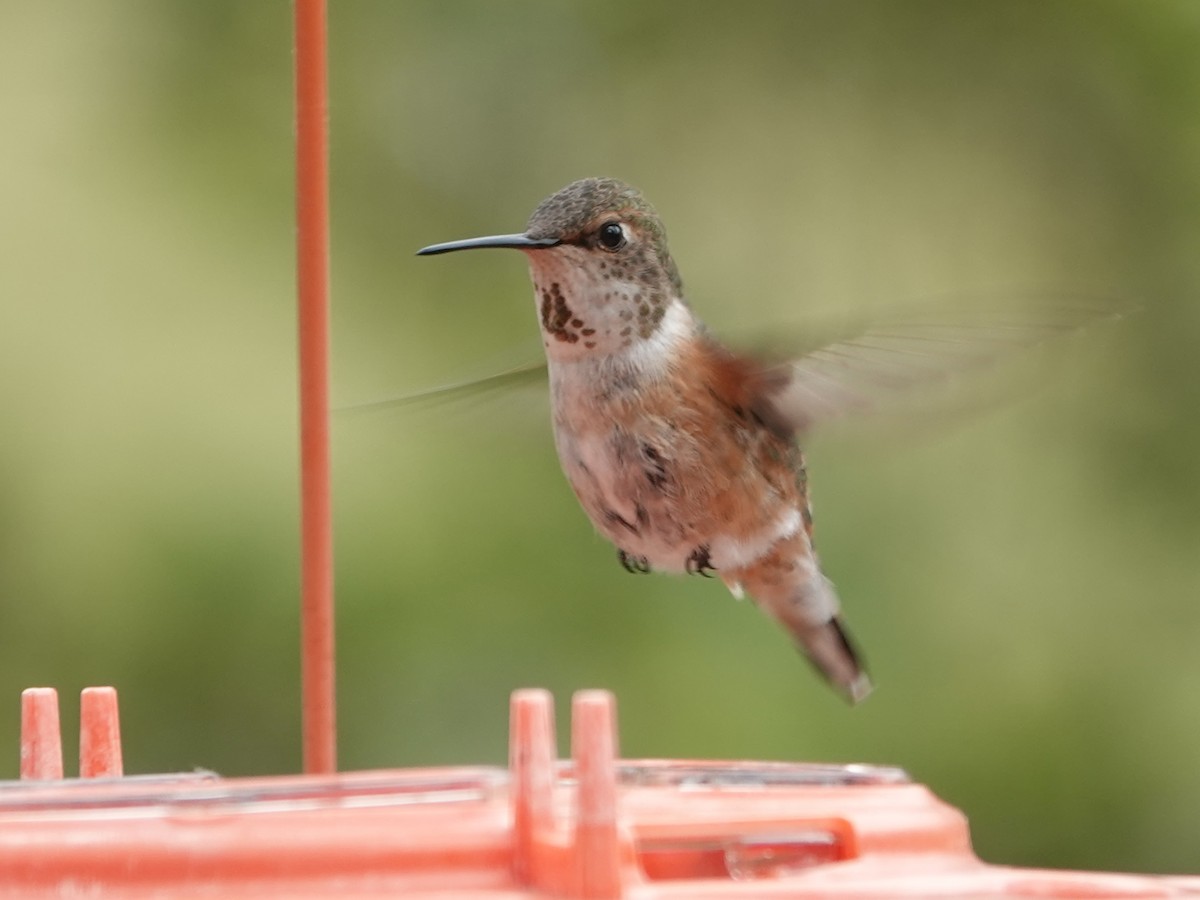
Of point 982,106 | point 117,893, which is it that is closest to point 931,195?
point 982,106

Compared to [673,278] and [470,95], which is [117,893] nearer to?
[673,278]

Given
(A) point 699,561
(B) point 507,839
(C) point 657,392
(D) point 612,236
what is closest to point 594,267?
(D) point 612,236

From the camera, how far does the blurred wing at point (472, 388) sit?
2766 mm

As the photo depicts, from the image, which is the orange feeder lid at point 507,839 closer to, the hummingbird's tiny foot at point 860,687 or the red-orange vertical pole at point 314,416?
the red-orange vertical pole at point 314,416

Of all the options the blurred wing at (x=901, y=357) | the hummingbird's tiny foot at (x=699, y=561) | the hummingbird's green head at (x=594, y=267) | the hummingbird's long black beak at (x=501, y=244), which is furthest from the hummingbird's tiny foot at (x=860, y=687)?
the hummingbird's long black beak at (x=501, y=244)

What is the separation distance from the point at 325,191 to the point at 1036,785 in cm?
253

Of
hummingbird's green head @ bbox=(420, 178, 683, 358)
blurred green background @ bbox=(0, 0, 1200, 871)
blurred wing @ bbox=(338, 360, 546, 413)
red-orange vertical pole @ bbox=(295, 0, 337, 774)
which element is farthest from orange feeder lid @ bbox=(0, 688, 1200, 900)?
blurred green background @ bbox=(0, 0, 1200, 871)

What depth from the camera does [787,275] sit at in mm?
4430

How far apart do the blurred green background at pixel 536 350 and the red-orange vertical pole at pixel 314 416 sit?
4.60ft

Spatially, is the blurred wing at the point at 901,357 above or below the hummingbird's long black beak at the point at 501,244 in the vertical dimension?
below

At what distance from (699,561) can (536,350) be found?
94 centimetres

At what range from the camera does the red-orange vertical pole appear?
6.26 ft

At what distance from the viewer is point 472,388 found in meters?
2.84

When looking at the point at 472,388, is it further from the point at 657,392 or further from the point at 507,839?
the point at 507,839
